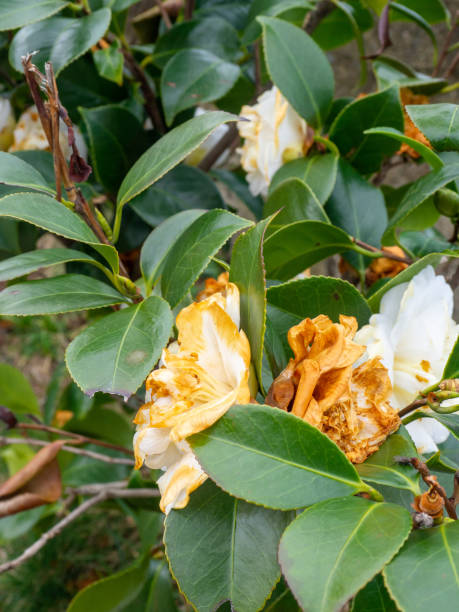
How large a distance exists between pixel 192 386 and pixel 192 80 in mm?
528

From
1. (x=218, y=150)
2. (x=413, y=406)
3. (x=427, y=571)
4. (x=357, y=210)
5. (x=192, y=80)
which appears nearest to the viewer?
(x=427, y=571)

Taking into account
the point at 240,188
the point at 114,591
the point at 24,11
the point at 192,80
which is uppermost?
the point at 24,11

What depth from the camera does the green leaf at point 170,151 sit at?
500 millimetres

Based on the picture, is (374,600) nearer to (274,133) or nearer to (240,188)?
(274,133)

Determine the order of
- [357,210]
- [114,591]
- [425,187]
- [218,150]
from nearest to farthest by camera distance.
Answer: [425,187] < [357,210] < [114,591] < [218,150]

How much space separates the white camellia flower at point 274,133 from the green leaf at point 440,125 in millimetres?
224

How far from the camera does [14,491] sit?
29.4 inches

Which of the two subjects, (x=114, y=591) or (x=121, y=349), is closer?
(x=121, y=349)

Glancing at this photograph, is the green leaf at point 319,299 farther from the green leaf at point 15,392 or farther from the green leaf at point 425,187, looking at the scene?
the green leaf at point 15,392

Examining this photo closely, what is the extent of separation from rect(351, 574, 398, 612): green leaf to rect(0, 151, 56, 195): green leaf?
407mm

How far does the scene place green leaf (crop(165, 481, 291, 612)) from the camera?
41cm

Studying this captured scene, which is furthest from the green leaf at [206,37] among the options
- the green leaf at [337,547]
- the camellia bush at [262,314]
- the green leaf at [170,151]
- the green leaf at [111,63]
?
the green leaf at [337,547]

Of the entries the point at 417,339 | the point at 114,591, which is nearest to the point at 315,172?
the point at 417,339

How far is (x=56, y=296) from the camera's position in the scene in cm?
50
